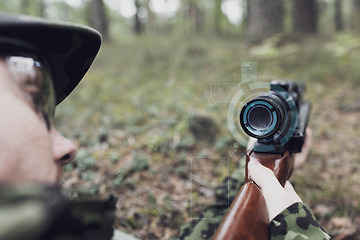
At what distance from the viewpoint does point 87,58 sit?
3.16 feet

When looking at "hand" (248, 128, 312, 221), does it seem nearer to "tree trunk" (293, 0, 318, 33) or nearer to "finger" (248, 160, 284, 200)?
"finger" (248, 160, 284, 200)

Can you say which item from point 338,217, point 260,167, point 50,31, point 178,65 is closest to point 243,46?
point 178,65

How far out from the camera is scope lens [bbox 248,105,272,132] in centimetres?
108

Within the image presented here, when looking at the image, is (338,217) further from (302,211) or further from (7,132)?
(7,132)

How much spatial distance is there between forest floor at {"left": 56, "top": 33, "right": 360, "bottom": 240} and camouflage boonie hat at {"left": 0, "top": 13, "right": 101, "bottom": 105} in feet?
2.57

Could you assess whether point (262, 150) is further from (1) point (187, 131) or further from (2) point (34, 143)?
(1) point (187, 131)

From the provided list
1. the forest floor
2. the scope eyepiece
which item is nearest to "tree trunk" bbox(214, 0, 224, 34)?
the forest floor

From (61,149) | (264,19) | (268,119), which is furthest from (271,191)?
(264,19)

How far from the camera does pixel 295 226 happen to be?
2.95 ft

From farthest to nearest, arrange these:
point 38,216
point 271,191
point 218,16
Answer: point 218,16
point 271,191
point 38,216

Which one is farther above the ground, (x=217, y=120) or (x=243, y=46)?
(x=243, y=46)

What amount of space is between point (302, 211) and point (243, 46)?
200 inches

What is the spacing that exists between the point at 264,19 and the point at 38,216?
5.46m

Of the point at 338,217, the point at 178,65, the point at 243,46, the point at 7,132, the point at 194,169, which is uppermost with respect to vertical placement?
the point at 243,46
